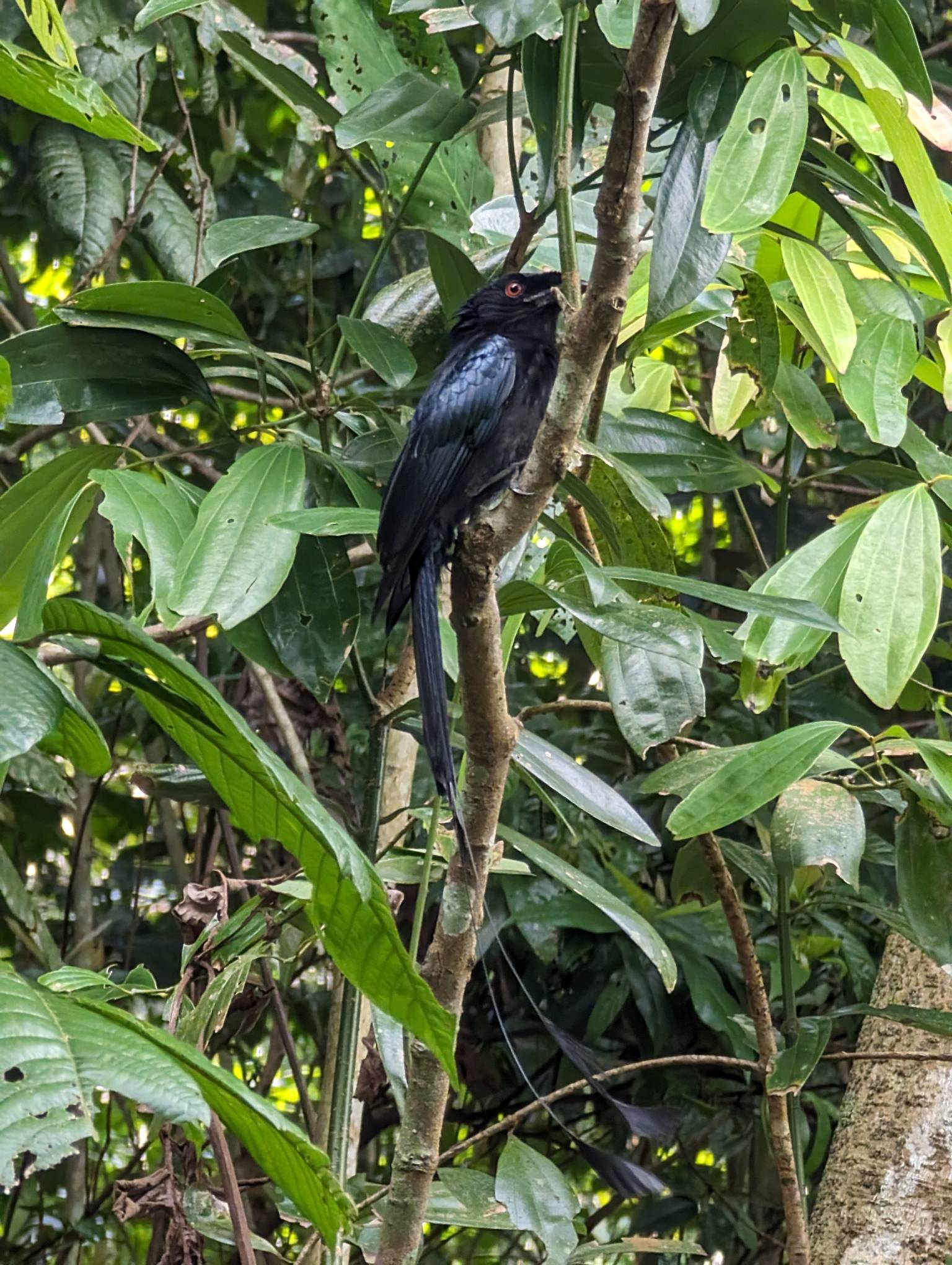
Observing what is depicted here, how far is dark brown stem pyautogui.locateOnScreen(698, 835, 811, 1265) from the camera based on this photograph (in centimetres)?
180

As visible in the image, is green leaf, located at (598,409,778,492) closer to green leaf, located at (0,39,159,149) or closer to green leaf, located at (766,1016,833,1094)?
green leaf, located at (766,1016,833,1094)

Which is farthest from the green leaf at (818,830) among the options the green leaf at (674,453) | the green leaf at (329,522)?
the green leaf at (329,522)

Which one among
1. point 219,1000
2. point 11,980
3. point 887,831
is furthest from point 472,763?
point 887,831

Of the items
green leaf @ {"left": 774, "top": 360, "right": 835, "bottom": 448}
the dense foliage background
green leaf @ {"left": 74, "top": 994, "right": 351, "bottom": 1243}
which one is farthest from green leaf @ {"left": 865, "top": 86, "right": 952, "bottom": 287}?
green leaf @ {"left": 74, "top": 994, "right": 351, "bottom": 1243}

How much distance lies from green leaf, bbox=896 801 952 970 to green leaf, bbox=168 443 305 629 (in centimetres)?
97

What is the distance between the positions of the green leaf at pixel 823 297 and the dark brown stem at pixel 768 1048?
2.58 ft

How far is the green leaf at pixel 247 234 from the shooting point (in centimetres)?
175

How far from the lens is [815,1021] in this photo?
1845 mm

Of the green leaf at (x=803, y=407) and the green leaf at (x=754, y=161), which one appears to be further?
the green leaf at (x=803, y=407)

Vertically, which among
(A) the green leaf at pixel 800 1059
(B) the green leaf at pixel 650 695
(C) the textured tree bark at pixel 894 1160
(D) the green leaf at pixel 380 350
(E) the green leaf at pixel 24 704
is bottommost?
(C) the textured tree bark at pixel 894 1160

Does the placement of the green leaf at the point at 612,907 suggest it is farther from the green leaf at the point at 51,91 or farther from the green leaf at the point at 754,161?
the green leaf at the point at 51,91

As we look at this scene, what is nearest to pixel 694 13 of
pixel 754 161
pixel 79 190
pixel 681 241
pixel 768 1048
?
pixel 754 161

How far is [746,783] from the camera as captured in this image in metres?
1.50

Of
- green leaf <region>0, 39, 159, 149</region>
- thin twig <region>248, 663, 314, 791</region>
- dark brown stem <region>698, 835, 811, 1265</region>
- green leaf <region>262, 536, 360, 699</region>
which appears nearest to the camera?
green leaf <region>0, 39, 159, 149</region>
